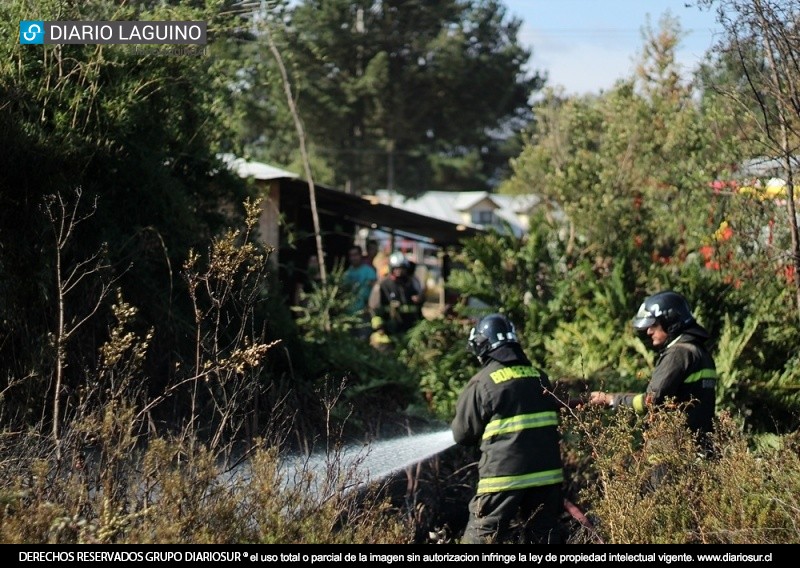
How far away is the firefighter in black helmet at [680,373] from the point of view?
6.67m

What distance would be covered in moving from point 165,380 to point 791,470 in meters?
4.50

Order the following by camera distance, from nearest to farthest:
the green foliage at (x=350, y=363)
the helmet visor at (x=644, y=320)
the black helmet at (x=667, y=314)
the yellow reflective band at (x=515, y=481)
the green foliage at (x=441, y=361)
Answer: the yellow reflective band at (x=515, y=481)
the black helmet at (x=667, y=314)
the helmet visor at (x=644, y=320)
the green foliage at (x=350, y=363)
the green foliage at (x=441, y=361)

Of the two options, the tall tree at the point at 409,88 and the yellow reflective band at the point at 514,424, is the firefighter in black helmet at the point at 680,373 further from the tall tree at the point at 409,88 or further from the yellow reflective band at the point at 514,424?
the tall tree at the point at 409,88

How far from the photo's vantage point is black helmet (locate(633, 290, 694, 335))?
700cm

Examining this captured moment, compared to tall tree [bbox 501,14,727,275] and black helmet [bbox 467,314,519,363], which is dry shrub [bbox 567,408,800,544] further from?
tall tree [bbox 501,14,727,275]

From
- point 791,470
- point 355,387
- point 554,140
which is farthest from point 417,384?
point 554,140

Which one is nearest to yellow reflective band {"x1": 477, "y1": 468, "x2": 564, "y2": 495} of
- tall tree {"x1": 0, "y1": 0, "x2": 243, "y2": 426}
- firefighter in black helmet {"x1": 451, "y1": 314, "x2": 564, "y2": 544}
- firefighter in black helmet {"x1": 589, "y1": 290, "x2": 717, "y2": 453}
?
firefighter in black helmet {"x1": 451, "y1": 314, "x2": 564, "y2": 544}

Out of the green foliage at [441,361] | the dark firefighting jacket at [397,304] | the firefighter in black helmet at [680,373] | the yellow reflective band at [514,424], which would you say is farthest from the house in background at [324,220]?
the yellow reflective band at [514,424]

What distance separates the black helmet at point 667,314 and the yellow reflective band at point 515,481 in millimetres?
1268

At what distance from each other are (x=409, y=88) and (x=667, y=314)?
103 feet

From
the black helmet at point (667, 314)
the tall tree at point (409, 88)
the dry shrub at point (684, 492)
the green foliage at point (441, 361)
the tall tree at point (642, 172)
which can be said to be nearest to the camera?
the dry shrub at point (684, 492)

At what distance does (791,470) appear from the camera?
5578 millimetres

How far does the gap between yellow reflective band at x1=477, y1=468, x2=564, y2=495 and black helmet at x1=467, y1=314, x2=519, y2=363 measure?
76cm

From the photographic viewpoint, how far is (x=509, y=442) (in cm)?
652
